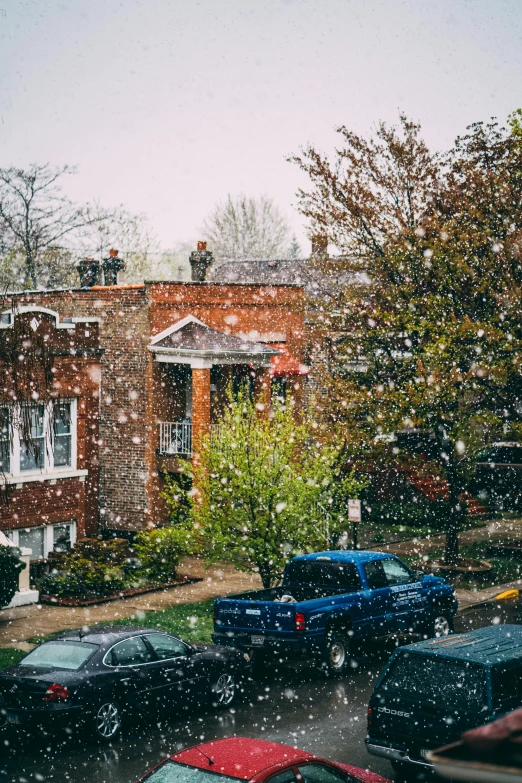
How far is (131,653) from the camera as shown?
12398 millimetres

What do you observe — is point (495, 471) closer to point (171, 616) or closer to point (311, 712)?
point (171, 616)

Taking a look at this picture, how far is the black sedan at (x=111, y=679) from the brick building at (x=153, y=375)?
14.7 metres

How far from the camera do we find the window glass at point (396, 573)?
53.8ft

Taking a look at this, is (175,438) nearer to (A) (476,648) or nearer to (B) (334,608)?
(B) (334,608)

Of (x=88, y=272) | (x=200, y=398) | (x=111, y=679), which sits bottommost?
(x=111, y=679)

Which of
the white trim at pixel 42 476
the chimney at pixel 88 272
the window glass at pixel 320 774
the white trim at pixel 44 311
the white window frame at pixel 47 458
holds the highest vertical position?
the chimney at pixel 88 272

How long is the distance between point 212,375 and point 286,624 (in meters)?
16.8

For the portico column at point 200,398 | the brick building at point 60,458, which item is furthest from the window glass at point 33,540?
the portico column at point 200,398

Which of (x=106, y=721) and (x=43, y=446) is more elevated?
(x=43, y=446)

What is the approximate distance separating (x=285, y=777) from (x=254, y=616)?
24.0 feet

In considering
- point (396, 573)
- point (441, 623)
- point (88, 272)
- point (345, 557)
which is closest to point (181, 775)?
A: point (345, 557)

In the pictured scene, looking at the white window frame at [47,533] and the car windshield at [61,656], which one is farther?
the white window frame at [47,533]

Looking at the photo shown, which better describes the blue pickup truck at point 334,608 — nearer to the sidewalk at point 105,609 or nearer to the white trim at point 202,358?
the sidewalk at point 105,609

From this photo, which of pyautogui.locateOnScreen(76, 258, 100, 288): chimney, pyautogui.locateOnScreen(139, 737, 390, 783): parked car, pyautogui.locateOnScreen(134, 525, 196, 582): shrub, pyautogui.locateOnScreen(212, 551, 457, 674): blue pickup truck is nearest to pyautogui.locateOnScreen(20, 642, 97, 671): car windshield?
pyautogui.locateOnScreen(212, 551, 457, 674): blue pickup truck
